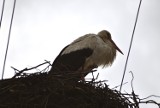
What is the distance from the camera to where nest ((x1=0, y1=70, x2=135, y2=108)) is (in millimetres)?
4012

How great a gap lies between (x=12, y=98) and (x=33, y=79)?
0.26 m

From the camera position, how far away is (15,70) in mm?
4348

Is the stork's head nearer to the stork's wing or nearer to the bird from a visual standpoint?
the bird

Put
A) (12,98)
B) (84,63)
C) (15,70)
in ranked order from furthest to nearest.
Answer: (84,63) → (15,70) → (12,98)

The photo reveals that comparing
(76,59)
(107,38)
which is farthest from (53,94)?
(107,38)

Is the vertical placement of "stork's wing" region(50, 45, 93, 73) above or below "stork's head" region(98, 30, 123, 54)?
below

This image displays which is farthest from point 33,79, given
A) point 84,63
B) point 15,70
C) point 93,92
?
point 84,63

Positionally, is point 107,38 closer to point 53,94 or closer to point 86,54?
point 86,54

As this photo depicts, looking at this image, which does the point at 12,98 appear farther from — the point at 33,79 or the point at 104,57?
the point at 104,57

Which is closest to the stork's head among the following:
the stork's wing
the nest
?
the stork's wing

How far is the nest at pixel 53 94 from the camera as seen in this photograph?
4012 mm

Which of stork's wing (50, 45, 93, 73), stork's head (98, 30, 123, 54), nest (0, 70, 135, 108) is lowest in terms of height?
nest (0, 70, 135, 108)

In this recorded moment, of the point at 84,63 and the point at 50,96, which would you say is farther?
the point at 84,63

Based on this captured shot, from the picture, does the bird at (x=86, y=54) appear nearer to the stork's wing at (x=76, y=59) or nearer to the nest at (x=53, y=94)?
the stork's wing at (x=76, y=59)
